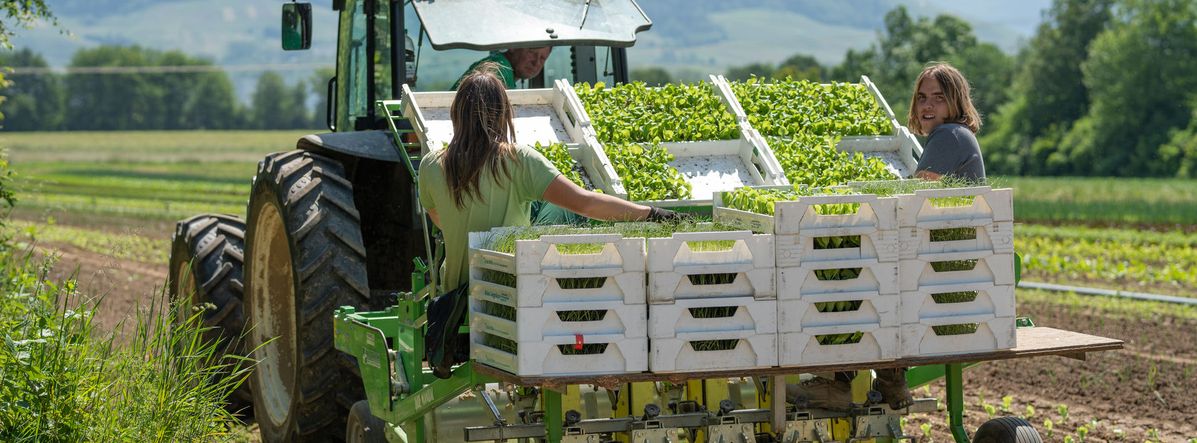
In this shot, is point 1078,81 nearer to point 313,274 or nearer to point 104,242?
point 104,242

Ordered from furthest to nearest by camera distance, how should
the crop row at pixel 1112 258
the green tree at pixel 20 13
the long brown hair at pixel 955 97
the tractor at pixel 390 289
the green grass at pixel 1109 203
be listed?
the green grass at pixel 1109 203
the crop row at pixel 1112 258
the green tree at pixel 20 13
the long brown hair at pixel 955 97
the tractor at pixel 390 289

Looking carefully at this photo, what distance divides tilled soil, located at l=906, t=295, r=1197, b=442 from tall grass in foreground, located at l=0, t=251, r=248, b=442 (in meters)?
3.76

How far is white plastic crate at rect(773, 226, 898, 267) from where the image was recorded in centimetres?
470

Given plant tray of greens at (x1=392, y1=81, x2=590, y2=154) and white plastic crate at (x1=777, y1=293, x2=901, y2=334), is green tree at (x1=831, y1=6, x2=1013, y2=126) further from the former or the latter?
white plastic crate at (x1=777, y1=293, x2=901, y2=334)

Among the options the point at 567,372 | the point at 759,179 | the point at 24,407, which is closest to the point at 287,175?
the point at 24,407

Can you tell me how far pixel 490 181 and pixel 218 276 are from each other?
3.42 m

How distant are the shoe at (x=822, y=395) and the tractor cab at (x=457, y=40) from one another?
2.40 m

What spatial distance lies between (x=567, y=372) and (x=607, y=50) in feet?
12.2

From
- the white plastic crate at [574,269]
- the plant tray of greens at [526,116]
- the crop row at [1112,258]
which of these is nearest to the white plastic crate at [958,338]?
the white plastic crate at [574,269]

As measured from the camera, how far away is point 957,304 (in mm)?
4910

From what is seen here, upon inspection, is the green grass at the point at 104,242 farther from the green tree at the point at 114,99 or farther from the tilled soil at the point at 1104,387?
the green tree at the point at 114,99

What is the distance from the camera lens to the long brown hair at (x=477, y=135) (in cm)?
517

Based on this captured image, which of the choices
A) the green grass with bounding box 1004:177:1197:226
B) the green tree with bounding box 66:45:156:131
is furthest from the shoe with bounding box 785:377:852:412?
the green tree with bounding box 66:45:156:131

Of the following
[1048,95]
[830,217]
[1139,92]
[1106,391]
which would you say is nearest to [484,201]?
[830,217]
